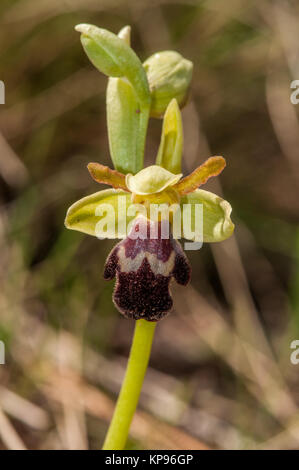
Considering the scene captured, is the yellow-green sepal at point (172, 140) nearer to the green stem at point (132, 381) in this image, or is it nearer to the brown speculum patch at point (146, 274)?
the brown speculum patch at point (146, 274)

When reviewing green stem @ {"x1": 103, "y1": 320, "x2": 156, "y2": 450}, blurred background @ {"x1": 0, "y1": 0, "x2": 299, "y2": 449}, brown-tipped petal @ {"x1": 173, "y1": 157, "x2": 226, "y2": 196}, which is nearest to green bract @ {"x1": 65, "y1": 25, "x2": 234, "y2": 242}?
brown-tipped petal @ {"x1": 173, "y1": 157, "x2": 226, "y2": 196}

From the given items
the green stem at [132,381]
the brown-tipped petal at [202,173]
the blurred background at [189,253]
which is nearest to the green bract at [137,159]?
the brown-tipped petal at [202,173]

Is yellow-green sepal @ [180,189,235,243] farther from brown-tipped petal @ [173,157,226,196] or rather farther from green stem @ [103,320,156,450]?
green stem @ [103,320,156,450]

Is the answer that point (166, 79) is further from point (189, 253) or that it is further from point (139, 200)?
point (189, 253)

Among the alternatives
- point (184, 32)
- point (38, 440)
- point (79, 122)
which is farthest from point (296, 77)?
point (38, 440)

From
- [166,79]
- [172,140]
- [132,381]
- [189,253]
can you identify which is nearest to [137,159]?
[172,140]
